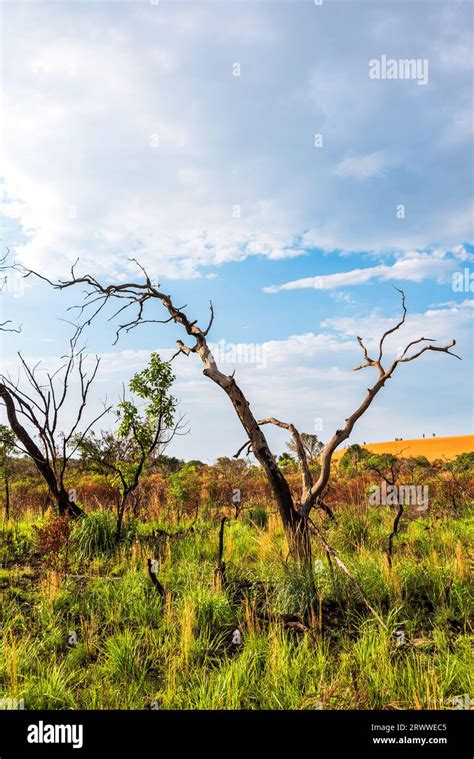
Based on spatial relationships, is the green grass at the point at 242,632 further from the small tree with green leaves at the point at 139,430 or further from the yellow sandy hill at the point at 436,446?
the yellow sandy hill at the point at 436,446

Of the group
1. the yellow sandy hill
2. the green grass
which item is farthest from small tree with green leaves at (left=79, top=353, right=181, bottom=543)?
the yellow sandy hill

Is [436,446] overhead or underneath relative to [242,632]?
overhead

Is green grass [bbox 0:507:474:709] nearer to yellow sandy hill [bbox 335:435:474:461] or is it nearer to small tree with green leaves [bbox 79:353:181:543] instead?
small tree with green leaves [bbox 79:353:181:543]

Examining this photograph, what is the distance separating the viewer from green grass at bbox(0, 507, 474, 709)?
15.6 ft

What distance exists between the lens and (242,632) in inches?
231

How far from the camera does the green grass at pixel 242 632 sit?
476 centimetres

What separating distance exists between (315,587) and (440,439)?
8400 centimetres

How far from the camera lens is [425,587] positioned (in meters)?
6.93

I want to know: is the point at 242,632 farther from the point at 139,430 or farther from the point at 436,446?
the point at 436,446

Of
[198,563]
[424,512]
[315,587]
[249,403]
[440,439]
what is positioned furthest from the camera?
[440,439]

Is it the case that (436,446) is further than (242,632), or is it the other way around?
(436,446)

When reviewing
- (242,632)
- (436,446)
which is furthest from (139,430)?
(436,446)
